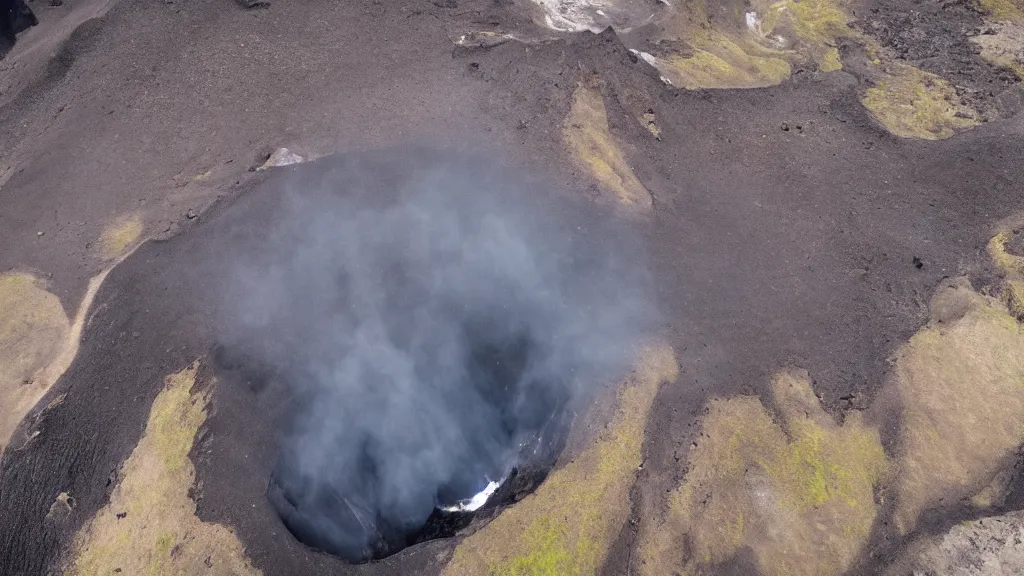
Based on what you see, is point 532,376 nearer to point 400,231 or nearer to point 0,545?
point 400,231

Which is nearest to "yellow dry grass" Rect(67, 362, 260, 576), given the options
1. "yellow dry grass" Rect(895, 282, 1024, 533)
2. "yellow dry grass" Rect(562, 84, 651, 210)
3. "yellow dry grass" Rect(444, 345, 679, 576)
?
"yellow dry grass" Rect(444, 345, 679, 576)

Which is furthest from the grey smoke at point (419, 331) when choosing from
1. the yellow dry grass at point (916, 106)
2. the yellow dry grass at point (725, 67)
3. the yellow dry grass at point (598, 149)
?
the yellow dry grass at point (916, 106)

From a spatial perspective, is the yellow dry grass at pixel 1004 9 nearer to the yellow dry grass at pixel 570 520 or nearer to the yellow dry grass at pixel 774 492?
the yellow dry grass at pixel 774 492

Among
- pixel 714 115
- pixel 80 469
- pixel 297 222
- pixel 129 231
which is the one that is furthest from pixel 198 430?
pixel 714 115

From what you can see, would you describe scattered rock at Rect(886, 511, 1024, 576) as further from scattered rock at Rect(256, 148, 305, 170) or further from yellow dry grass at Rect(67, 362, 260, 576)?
scattered rock at Rect(256, 148, 305, 170)

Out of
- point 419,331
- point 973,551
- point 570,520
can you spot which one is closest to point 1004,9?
point 973,551

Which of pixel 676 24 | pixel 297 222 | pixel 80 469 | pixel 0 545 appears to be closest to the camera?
pixel 0 545
